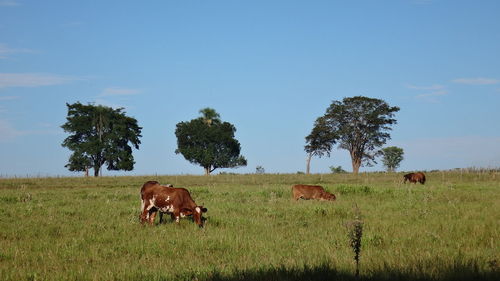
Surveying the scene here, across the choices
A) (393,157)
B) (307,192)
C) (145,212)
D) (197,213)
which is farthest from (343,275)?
(393,157)

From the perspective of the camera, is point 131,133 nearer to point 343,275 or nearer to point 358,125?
point 358,125

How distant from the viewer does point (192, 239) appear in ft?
38.6

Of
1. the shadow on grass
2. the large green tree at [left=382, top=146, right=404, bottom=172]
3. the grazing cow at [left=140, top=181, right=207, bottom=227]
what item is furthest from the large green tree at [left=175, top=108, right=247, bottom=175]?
the shadow on grass

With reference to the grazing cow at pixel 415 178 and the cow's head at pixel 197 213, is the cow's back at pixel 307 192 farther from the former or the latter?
the grazing cow at pixel 415 178

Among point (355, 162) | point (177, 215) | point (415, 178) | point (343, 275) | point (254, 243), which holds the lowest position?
point (254, 243)

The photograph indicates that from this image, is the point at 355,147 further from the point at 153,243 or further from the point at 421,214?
the point at 153,243

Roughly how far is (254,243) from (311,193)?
12208 mm

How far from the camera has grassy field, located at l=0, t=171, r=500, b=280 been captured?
299 inches

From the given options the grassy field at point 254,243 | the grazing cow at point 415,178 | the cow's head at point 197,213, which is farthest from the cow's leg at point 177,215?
the grazing cow at point 415,178

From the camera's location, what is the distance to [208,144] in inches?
3275

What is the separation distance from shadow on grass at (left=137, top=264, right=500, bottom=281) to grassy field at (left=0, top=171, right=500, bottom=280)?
2cm

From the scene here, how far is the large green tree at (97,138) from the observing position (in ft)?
223

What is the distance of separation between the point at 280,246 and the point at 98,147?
6048 centimetres

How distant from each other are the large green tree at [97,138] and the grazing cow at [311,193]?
49.4 meters
